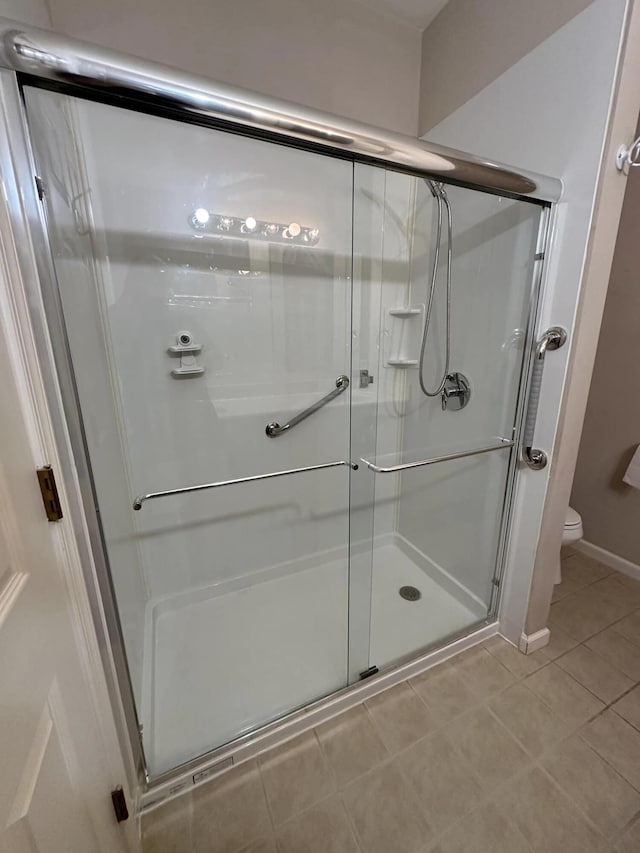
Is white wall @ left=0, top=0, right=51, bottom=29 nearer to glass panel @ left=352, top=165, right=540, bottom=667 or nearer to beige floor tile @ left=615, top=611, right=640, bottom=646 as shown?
glass panel @ left=352, top=165, right=540, bottom=667

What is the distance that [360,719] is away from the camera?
1259mm

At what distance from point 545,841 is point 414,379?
1.66 metres

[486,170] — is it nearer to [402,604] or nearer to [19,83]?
[19,83]

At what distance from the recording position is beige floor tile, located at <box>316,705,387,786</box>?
3.65 ft

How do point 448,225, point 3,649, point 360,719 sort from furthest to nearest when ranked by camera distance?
point 448,225
point 360,719
point 3,649

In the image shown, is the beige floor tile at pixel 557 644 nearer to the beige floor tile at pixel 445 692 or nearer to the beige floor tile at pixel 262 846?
the beige floor tile at pixel 445 692

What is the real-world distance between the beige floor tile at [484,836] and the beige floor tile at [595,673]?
63 centimetres

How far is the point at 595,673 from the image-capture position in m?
1.41

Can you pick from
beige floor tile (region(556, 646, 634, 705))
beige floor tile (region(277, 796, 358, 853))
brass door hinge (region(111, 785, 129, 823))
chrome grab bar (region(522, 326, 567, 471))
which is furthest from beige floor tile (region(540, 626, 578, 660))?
brass door hinge (region(111, 785, 129, 823))

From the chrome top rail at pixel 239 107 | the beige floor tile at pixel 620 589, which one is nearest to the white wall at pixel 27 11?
the chrome top rail at pixel 239 107

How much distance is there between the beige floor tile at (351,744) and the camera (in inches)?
43.8

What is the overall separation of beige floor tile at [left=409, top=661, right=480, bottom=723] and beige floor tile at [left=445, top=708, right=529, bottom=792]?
0.11ft

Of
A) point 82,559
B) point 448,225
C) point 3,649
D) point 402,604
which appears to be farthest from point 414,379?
point 3,649

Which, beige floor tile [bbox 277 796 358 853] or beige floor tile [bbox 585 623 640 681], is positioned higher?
beige floor tile [bbox 585 623 640 681]
